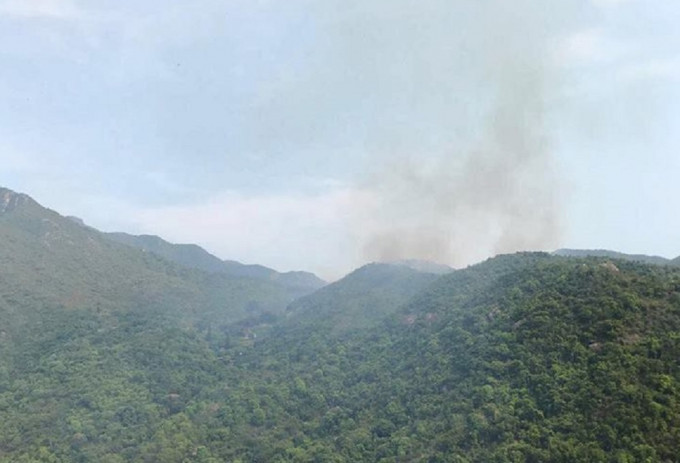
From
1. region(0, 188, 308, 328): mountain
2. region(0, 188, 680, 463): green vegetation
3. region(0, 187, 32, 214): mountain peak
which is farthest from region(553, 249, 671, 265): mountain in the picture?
region(0, 187, 32, 214): mountain peak

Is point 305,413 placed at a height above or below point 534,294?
below

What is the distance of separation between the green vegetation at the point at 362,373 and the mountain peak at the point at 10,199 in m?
9.57

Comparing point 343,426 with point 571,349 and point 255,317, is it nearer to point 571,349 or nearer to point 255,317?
point 571,349

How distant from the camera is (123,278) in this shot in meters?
124

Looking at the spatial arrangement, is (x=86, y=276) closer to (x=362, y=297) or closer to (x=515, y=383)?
(x=362, y=297)

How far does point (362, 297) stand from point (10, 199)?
88.8 m

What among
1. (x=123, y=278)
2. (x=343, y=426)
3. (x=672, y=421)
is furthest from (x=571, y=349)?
(x=123, y=278)

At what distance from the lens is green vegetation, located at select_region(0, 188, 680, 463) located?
136 ft

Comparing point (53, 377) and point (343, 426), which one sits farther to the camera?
point (53, 377)

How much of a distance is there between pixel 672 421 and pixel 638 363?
658 cm

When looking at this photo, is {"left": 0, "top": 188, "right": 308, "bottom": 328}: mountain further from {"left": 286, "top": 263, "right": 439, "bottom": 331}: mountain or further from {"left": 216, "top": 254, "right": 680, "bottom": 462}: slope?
{"left": 216, "top": 254, "right": 680, "bottom": 462}: slope

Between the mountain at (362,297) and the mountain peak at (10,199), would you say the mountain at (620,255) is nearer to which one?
the mountain at (362,297)

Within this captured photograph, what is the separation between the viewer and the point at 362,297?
12850 centimetres

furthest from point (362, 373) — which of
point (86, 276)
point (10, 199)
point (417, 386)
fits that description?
point (10, 199)
